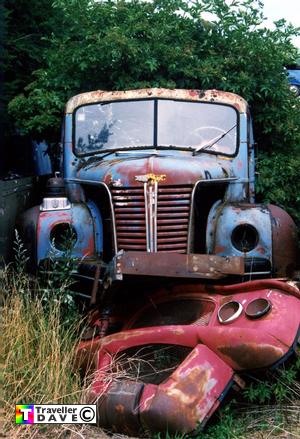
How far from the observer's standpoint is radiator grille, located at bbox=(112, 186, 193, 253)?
571 centimetres

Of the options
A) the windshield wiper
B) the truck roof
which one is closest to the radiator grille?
the windshield wiper

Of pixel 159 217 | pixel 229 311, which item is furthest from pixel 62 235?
pixel 229 311

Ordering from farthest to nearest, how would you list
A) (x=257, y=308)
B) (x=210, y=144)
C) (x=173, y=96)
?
(x=173, y=96)
(x=210, y=144)
(x=257, y=308)

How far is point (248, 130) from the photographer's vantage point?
7094mm

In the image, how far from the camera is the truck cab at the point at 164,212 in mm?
5666

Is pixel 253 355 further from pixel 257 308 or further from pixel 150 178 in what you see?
pixel 150 178

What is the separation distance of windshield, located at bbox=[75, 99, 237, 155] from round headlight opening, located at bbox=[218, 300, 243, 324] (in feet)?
7.11

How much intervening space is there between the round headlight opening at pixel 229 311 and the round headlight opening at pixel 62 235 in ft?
5.04

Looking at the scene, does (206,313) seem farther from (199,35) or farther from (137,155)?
(199,35)

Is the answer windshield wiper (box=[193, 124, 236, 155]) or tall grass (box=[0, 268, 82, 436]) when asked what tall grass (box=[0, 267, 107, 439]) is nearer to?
tall grass (box=[0, 268, 82, 436])

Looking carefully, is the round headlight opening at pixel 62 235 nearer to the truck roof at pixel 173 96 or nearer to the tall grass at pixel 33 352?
the tall grass at pixel 33 352

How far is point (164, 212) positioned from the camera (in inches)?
226

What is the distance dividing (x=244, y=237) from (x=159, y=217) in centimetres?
78

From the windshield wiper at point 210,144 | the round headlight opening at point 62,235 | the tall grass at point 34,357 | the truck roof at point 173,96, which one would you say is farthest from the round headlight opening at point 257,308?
the truck roof at point 173,96
